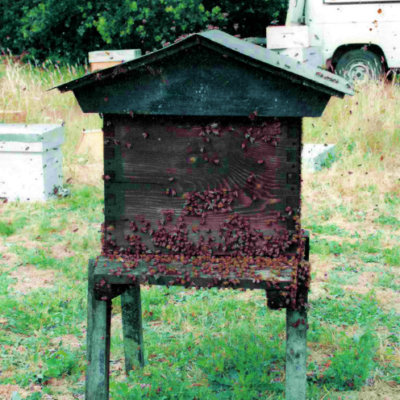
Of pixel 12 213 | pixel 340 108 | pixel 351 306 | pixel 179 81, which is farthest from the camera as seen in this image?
pixel 340 108

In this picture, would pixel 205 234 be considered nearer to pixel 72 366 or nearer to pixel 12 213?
pixel 72 366

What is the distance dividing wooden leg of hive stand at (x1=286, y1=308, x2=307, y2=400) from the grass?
1.29 ft

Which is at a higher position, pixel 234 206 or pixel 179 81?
pixel 179 81

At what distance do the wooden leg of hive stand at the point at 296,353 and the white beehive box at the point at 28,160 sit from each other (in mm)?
4485

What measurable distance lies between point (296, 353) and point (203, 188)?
0.84 metres

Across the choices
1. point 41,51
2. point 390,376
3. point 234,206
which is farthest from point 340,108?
point 41,51

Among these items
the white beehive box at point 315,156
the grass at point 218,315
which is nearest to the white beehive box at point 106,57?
the grass at point 218,315

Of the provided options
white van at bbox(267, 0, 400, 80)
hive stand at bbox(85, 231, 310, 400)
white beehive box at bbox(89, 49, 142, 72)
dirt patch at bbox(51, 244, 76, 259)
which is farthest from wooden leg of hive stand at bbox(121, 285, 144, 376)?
white van at bbox(267, 0, 400, 80)

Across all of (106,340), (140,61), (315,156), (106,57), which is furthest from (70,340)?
(106,57)

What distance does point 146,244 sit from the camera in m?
2.68

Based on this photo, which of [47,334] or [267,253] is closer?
[267,253]

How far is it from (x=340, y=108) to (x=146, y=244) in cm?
613

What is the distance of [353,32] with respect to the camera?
11.4 meters

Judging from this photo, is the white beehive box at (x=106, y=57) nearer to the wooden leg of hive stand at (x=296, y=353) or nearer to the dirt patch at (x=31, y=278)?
the dirt patch at (x=31, y=278)
